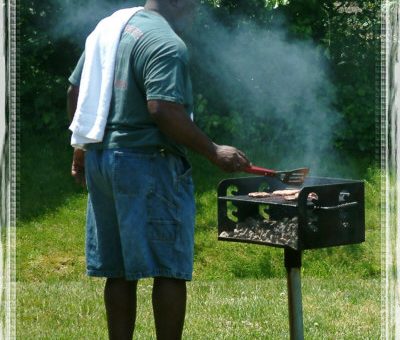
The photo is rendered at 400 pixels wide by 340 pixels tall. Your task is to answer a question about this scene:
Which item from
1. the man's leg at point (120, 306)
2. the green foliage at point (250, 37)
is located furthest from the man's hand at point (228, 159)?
the green foliage at point (250, 37)

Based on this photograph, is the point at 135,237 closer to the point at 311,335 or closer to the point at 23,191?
the point at 311,335

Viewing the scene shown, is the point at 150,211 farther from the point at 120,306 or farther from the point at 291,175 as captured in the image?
the point at 291,175

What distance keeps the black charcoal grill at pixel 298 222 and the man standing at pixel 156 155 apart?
32cm

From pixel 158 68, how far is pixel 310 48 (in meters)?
5.46

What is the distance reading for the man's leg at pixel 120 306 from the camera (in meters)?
4.22

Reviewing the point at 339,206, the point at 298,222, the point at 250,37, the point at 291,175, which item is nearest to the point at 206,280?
the point at 250,37

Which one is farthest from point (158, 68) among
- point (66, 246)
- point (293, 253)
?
point (66, 246)

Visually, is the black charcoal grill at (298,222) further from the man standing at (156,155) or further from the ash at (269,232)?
the man standing at (156,155)

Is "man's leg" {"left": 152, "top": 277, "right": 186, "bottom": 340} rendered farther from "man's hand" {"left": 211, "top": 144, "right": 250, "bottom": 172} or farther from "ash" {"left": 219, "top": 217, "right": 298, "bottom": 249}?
"man's hand" {"left": 211, "top": 144, "right": 250, "bottom": 172}

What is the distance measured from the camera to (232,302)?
5875 millimetres

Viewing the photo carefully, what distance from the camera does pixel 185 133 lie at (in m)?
3.88

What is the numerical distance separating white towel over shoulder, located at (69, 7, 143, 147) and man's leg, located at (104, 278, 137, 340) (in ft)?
2.08

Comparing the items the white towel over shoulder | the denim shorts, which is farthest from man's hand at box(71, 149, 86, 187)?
the denim shorts

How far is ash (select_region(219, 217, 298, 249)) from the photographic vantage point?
4.08m
